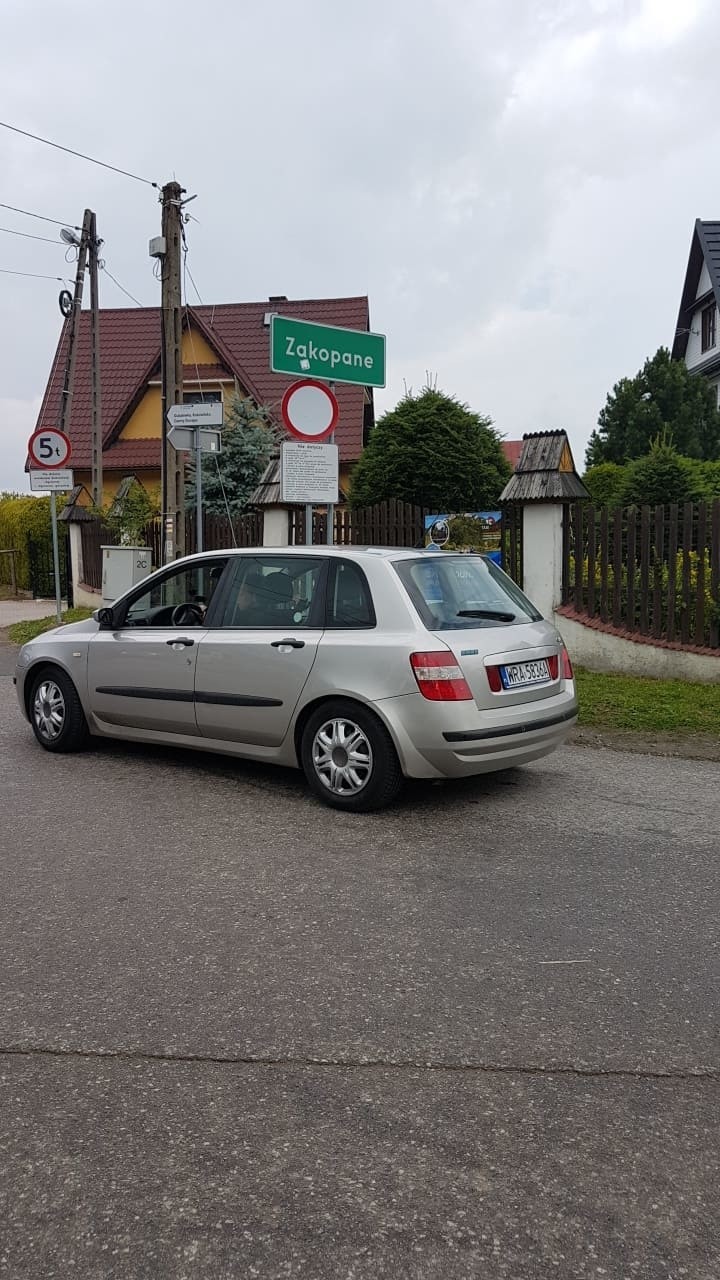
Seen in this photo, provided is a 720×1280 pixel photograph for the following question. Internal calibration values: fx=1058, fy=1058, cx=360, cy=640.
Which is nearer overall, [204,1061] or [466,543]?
[204,1061]

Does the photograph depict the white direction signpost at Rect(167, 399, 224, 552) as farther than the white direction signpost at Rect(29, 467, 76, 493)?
No

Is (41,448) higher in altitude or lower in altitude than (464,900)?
higher

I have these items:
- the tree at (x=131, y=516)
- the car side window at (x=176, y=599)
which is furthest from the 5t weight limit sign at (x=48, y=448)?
the car side window at (x=176, y=599)

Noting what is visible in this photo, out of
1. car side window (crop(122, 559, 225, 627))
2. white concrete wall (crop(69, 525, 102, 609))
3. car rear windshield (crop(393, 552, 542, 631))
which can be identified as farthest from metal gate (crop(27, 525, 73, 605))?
car rear windshield (crop(393, 552, 542, 631))

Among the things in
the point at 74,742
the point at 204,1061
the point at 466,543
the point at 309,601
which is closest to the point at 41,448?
the point at 466,543

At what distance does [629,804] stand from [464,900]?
2098mm

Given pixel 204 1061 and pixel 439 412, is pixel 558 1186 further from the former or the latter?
pixel 439 412

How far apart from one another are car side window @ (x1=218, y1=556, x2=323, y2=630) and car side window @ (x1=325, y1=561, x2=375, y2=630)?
0.13m

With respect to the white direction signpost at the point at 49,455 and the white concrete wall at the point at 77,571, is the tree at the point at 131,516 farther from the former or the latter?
the white direction signpost at the point at 49,455

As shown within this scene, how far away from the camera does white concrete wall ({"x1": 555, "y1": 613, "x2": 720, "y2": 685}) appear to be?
10672mm

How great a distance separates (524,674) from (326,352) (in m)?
4.81

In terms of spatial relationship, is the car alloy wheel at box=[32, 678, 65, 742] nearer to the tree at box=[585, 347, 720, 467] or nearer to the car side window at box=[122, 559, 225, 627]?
the car side window at box=[122, 559, 225, 627]

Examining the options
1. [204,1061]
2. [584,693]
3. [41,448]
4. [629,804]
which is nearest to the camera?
[204,1061]

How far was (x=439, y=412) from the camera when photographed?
2161cm
